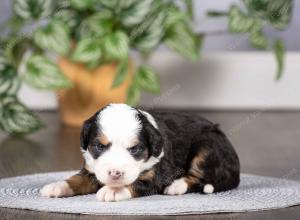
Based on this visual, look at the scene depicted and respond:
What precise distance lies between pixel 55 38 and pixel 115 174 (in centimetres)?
173

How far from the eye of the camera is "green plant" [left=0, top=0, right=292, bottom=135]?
3365 mm

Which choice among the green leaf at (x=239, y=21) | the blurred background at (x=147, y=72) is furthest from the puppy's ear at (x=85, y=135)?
the green leaf at (x=239, y=21)

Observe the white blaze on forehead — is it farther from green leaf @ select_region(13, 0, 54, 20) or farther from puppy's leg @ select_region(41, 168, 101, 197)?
green leaf @ select_region(13, 0, 54, 20)

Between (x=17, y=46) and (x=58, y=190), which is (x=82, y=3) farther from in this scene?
(x=58, y=190)

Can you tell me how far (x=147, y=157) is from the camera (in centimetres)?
195

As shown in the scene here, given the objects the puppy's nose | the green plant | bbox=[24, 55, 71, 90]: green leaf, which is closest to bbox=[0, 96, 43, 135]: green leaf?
the green plant

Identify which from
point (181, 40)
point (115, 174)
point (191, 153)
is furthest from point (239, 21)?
point (115, 174)

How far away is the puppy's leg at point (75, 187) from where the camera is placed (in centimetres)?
200

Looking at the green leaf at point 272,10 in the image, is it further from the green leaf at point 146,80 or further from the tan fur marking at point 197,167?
the tan fur marking at point 197,167

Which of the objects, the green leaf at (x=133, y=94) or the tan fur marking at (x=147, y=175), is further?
the green leaf at (x=133, y=94)

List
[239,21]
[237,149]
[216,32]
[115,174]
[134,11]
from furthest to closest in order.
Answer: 1. [216,32]
2. [239,21]
3. [134,11]
4. [237,149]
5. [115,174]

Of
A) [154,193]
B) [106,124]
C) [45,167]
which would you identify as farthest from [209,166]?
[45,167]

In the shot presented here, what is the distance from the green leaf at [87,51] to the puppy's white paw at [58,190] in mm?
1521

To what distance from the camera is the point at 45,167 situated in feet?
8.84
